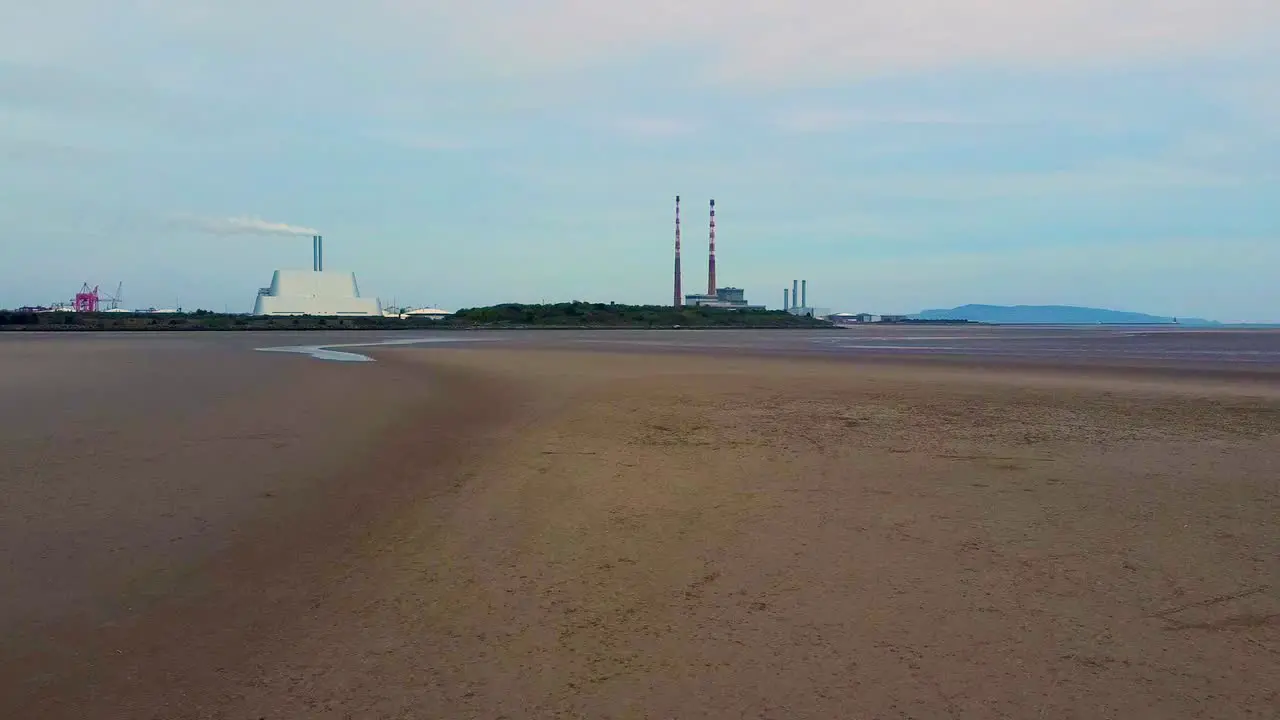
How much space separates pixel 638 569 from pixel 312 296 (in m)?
128

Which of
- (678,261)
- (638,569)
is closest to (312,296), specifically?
(678,261)

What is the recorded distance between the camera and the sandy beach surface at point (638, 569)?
11.7 ft

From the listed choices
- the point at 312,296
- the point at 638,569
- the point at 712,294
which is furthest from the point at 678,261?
the point at 638,569

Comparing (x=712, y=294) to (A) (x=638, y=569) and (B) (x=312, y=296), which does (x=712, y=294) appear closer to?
(B) (x=312, y=296)

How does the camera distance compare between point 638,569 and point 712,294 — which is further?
point 712,294

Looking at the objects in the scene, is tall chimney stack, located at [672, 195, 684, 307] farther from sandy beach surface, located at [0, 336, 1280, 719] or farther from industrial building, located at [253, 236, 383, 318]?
sandy beach surface, located at [0, 336, 1280, 719]

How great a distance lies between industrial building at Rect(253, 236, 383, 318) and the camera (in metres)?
121

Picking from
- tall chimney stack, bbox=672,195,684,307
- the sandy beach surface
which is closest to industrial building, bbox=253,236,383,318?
tall chimney stack, bbox=672,195,684,307

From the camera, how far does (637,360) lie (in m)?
29.3

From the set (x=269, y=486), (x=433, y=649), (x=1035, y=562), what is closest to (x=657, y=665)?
(x=433, y=649)

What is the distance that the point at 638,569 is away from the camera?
207 inches

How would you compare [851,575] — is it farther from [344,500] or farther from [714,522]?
[344,500]

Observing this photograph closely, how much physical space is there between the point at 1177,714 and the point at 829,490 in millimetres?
4274

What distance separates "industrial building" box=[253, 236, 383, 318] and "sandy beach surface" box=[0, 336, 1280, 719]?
11811 cm
